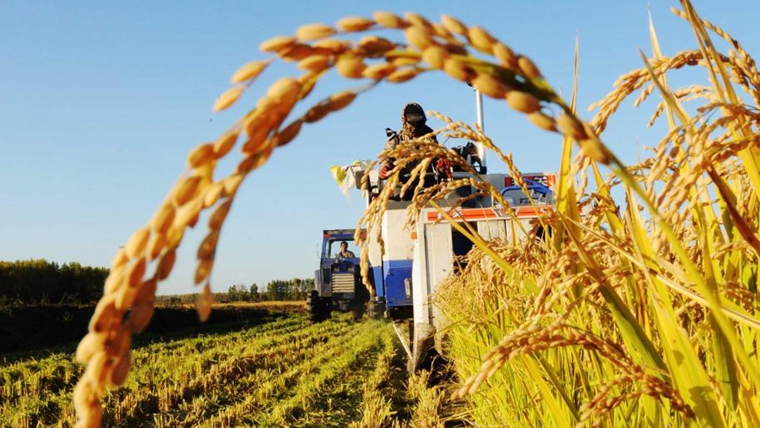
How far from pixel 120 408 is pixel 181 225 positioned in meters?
7.78

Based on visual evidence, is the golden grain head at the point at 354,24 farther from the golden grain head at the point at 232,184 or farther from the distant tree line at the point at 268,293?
the distant tree line at the point at 268,293

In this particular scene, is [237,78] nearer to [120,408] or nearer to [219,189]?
[219,189]

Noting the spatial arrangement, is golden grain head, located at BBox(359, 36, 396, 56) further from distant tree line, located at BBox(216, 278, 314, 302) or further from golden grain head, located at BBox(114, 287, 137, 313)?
distant tree line, located at BBox(216, 278, 314, 302)

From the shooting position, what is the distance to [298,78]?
606mm

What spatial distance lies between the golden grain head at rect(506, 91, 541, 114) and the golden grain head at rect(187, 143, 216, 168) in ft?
0.90

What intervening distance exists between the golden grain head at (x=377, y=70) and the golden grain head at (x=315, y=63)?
39mm

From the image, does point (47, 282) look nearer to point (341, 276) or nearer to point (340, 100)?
point (341, 276)

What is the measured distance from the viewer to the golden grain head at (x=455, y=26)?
0.61 metres

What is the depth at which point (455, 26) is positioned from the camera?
61 cm

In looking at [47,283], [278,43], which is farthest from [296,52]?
[47,283]

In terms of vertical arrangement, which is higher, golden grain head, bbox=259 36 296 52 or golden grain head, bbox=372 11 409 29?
golden grain head, bbox=372 11 409 29

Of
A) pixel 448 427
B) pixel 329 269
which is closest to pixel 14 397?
pixel 448 427

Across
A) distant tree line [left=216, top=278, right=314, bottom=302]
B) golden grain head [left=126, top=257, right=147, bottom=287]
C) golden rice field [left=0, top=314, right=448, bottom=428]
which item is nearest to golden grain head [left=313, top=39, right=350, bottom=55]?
golden grain head [left=126, top=257, right=147, bottom=287]

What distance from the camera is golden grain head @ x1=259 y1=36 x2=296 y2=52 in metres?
0.60
